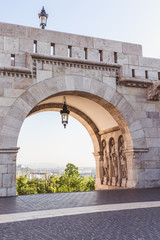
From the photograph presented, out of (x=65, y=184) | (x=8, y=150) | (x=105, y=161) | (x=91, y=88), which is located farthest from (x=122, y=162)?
(x=65, y=184)

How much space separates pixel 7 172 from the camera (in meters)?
7.68

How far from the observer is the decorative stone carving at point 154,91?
959 cm

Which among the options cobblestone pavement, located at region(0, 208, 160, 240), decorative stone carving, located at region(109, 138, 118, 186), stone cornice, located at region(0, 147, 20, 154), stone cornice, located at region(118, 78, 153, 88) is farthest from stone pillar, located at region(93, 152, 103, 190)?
cobblestone pavement, located at region(0, 208, 160, 240)

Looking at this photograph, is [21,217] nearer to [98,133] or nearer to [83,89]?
[83,89]

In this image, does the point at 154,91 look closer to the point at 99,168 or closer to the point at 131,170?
the point at 131,170

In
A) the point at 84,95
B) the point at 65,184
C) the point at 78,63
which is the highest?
the point at 78,63

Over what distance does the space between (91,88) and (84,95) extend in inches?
16.8

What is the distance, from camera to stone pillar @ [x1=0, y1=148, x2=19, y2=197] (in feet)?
24.8

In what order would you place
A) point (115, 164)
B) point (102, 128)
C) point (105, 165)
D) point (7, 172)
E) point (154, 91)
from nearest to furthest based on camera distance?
point (7, 172), point (154, 91), point (115, 164), point (105, 165), point (102, 128)

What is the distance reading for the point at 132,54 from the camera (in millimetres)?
10156

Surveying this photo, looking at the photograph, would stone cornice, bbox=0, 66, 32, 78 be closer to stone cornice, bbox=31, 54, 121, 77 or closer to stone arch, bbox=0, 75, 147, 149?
stone cornice, bbox=31, 54, 121, 77

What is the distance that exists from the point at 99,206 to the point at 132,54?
6.42 meters

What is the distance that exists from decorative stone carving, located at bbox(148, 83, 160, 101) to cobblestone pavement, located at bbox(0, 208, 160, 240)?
18.1 ft

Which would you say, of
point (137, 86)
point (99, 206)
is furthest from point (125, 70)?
point (99, 206)
